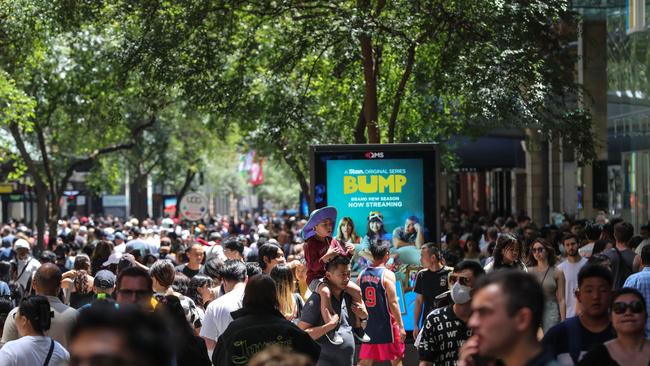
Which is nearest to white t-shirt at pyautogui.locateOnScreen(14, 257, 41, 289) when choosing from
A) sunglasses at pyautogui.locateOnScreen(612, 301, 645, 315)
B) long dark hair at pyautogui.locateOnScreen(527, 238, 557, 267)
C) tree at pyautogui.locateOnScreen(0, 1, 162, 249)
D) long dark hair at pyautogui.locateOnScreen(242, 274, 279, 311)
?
tree at pyautogui.locateOnScreen(0, 1, 162, 249)

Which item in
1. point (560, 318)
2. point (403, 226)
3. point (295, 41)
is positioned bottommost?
point (560, 318)

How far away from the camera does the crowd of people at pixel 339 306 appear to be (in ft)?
15.2

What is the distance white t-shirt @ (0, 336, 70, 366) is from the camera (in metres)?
7.98

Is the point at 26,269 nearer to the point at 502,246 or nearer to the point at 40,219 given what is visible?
the point at 502,246

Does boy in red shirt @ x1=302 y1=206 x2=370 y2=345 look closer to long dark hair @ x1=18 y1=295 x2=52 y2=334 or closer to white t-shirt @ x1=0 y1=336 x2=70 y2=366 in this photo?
long dark hair @ x1=18 y1=295 x2=52 y2=334

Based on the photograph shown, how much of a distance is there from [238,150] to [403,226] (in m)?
40.2

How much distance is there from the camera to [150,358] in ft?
11.0

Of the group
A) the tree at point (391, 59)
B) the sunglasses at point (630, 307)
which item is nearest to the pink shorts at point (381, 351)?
A: the sunglasses at point (630, 307)

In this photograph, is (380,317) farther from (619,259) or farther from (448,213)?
(448,213)

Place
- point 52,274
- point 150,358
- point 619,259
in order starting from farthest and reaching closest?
point 619,259 → point 52,274 → point 150,358

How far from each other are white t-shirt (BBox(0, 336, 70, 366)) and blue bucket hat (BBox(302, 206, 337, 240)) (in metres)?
5.02

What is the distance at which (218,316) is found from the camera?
31.4 feet

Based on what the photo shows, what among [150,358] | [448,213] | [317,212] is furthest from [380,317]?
[448,213]

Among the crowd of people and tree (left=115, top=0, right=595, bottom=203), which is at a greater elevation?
tree (left=115, top=0, right=595, bottom=203)
